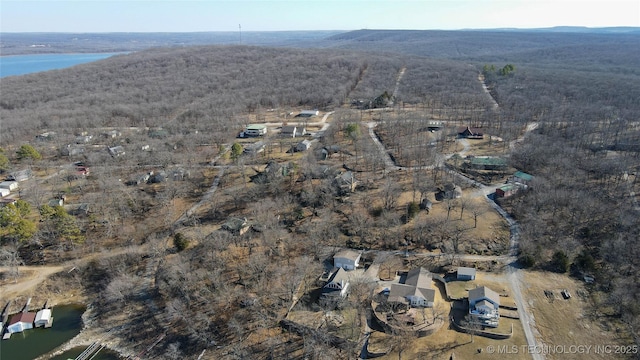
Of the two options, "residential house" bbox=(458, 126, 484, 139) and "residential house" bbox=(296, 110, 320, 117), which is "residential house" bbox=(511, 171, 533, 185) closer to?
"residential house" bbox=(458, 126, 484, 139)

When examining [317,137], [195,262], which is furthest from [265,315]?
[317,137]

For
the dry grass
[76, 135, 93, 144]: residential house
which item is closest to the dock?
the dry grass

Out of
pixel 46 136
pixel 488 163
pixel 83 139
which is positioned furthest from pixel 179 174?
pixel 488 163

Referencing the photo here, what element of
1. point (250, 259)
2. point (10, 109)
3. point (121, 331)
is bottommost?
point (121, 331)

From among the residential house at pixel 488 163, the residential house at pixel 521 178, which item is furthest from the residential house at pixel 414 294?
the residential house at pixel 488 163

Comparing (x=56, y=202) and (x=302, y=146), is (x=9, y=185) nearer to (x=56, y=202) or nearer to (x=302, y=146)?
(x=56, y=202)

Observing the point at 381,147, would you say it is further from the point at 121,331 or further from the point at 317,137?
the point at 121,331

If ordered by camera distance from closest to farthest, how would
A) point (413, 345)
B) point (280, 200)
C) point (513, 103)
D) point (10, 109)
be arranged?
point (413, 345) < point (280, 200) < point (513, 103) < point (10, 109)
